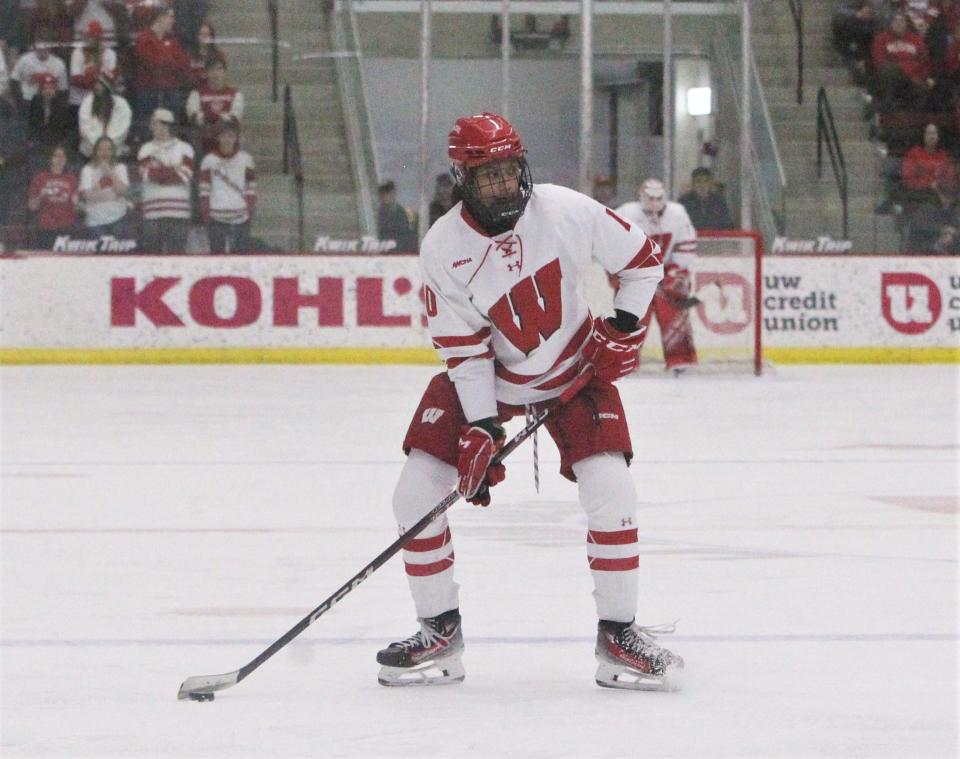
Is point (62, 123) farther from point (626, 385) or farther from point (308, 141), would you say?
point (626, 385)

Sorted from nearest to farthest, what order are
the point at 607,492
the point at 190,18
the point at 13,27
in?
the point at 607,492 → the point at 13,27 → the point at 190,18

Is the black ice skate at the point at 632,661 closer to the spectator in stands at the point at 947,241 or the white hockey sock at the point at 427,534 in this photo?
the white hockey sock at the point at 427,534

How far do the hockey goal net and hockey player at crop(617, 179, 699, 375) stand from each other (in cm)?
11

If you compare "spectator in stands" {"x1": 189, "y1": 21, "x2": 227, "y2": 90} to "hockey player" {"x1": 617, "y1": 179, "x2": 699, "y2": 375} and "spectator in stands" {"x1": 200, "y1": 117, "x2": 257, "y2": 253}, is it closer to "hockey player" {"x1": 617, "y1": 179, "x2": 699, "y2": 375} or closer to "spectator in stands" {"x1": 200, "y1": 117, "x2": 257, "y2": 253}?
"spectator in stands" {"x1": 200, "y1": 117, "x2": 257, "y2": 253}

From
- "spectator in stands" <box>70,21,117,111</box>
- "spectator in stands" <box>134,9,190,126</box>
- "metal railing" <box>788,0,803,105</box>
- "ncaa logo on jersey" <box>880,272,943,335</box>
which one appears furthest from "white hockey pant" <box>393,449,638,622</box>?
"metal railing" <box>788,0,803,105</box>

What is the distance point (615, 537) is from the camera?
2941 mm

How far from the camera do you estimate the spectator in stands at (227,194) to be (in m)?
10.7

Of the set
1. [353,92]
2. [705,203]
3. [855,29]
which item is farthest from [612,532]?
[855,29]

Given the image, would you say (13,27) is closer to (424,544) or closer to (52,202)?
(52,202)

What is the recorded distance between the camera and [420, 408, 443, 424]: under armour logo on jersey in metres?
3.03

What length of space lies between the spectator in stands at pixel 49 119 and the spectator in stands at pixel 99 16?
→ 0.40 m

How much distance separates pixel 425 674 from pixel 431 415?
0.45 m

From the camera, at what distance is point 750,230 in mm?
10734

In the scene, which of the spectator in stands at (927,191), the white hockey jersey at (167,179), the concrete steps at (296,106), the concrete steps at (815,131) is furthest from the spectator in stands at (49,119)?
the spectator in stands at (927,191)
